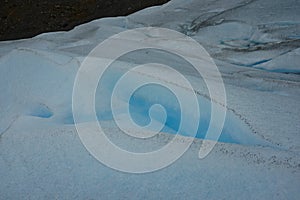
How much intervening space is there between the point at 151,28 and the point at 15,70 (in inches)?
52.8

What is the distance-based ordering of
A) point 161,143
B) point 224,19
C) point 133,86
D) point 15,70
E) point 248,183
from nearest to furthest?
point 248,183, point 161,143, point 133,86, point 15,70, point 224,19

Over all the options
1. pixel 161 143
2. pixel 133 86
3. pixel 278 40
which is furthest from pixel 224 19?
pixel 161 143

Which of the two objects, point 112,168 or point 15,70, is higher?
point 15,70

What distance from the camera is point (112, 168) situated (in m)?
1.22

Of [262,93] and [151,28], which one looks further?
[151,28]

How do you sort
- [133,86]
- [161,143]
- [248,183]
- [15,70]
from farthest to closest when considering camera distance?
[15,70]
[133,86]
[161,143]
[248,183]

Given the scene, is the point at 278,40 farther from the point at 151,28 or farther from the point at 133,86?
the point at 133,86

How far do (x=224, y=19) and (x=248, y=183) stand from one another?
192cm

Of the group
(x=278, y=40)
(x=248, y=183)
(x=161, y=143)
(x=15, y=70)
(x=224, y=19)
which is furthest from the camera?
(x=224, y=19)

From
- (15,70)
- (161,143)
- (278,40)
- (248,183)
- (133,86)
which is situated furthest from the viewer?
(278,40)

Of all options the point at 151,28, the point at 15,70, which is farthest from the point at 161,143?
the point at 151,28

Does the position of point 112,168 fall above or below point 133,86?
below

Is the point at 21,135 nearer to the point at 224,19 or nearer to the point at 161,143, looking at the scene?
the point at 161,143

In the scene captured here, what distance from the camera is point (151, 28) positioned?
2.87 meters
